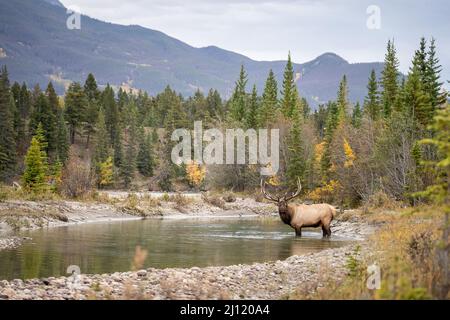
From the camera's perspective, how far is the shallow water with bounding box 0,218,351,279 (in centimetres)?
1694

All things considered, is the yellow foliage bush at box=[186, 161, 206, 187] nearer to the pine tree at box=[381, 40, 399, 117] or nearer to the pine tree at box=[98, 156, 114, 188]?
the pine tree at box=[98, 156, 114, 188]

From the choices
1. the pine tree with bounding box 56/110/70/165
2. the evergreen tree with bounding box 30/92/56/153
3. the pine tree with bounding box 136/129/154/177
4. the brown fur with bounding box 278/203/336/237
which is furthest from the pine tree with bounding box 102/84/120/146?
the brown fur with bounding box 278/203/336/237

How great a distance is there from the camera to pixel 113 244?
22328 millimetres

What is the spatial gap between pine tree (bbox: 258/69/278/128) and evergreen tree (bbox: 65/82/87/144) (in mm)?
26269

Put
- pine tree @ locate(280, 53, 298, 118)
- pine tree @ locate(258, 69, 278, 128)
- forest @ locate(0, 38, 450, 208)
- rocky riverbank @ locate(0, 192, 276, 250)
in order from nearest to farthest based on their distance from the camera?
1. rocky riverbank @ locate(0, 192, 276, 250)
2. forest @ locate(0, 38, 450, 208)
3. pine tree @ locate(258, 69, 278, 128)
4. pine tree @ locate(280, 53, 298, 118)

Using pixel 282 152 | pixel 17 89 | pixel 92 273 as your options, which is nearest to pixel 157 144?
pixel 17 89

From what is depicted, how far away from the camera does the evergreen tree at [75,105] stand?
283 ft

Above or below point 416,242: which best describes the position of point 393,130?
above

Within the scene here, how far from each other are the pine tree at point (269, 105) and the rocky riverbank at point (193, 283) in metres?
52.0

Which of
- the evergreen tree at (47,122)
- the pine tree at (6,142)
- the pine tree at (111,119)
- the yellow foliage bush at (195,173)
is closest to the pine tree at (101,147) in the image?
the evergreen tree at (47,122)

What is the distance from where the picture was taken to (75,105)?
283ft

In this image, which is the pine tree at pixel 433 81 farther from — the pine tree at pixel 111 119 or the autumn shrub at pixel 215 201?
the pine tree at pixel 111 119
